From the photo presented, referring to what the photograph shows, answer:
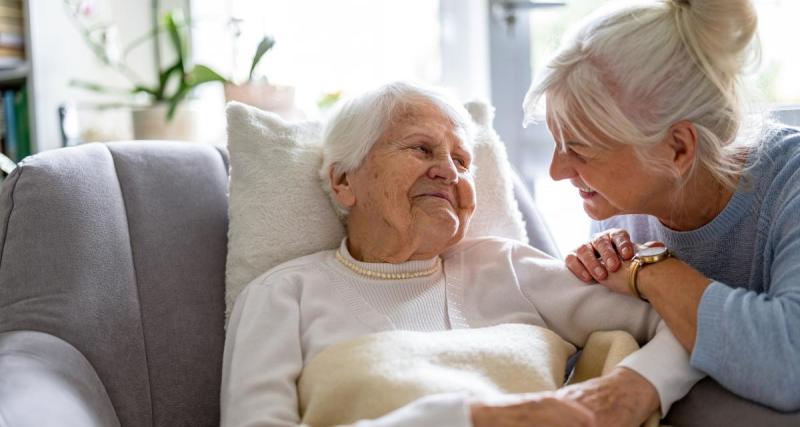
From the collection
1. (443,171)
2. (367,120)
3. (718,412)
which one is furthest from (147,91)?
(718,412)

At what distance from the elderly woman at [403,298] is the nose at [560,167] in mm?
166

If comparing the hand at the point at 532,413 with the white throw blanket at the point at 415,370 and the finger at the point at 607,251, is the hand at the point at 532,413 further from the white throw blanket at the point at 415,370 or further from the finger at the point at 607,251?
the finger at the point at 607,251

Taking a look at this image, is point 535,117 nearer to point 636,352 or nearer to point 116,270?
point 636,352

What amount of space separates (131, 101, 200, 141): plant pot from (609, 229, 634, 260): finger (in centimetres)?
160

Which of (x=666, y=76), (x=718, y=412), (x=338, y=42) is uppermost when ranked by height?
(x=666, y=76)

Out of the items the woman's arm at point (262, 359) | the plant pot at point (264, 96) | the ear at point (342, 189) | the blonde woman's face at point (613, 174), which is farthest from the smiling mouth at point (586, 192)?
the plant pot at point (264, 96)

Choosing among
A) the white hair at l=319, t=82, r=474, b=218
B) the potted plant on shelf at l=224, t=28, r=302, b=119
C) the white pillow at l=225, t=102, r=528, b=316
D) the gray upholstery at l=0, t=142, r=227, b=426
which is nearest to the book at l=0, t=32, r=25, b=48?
the potted plant on shelf at l=224, t=28, r=302, b=119

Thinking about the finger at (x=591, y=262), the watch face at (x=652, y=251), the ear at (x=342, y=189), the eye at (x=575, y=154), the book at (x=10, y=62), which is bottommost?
the finger at (x=591, y=262)

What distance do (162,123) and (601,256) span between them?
165cm

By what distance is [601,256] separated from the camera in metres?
1.53

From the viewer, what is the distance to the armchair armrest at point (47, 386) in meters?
1.18

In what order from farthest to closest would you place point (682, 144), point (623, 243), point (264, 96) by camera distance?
point (264, 96) → point (623, 243) → point (682, 144)

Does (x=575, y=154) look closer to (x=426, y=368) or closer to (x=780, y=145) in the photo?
(x=780, y=145)

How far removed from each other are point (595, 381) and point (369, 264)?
477mm
